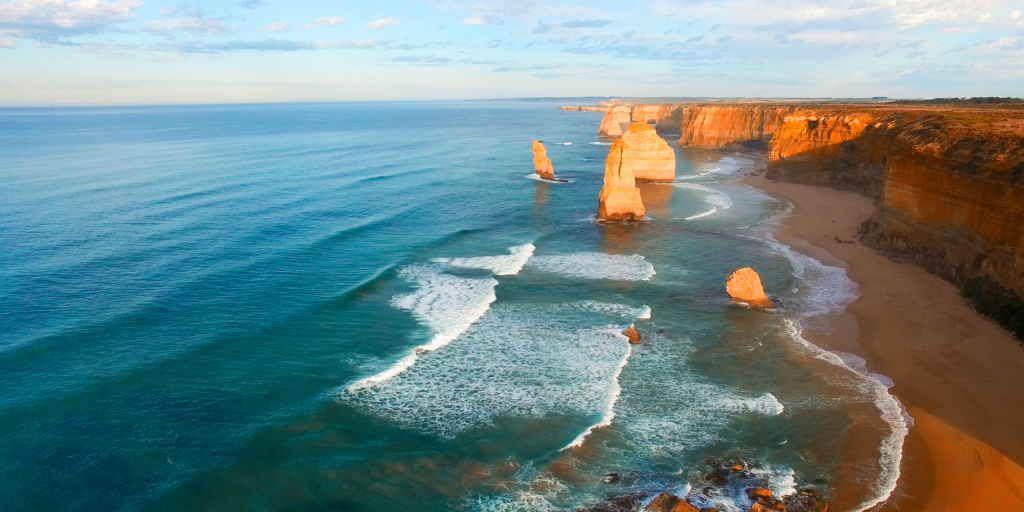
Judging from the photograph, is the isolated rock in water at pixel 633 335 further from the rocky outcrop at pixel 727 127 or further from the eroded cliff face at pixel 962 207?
the rocky outcrop at pixel 727 127

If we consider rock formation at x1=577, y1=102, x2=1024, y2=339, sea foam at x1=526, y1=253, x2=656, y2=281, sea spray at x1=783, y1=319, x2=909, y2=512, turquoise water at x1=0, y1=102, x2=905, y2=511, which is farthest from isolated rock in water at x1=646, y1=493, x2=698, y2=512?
sea foam at x1=526, y1=253, x2=656, y2=281

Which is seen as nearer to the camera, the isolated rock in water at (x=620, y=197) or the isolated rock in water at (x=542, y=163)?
the isolated rock in water at (x=620, y=197)

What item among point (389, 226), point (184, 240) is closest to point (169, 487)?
point (184, 240)

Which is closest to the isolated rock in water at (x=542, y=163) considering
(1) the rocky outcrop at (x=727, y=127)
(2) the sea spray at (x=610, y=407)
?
(1) the rocky outcrop at (x=727, y=127)

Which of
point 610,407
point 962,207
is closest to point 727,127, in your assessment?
point 962,207

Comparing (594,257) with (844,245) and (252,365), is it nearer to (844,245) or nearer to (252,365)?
(844,245)

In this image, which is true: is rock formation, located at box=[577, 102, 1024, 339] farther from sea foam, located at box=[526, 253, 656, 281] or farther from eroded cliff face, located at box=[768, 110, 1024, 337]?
sea foam, located at box=[526, 253, 656, 281]

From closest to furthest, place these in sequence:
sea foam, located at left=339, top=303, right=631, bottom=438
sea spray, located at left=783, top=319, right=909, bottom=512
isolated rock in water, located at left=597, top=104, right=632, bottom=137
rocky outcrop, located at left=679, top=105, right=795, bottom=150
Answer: sea spray, located at left=783, top=319, right=909, bottom=512 → sea foam, located at left=339, top=303, right=631, bottom=438 → rocky outcrop, located at left=679, top=105, right=795, bottom=150 → isolated rock in water, located at left=597, top=104, right=632, bottom=137
